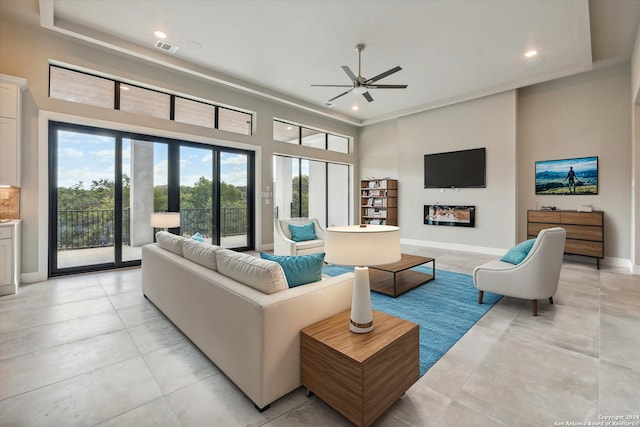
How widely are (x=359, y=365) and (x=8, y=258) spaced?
14.9 ft

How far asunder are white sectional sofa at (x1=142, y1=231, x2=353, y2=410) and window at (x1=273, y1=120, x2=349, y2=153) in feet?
17.3

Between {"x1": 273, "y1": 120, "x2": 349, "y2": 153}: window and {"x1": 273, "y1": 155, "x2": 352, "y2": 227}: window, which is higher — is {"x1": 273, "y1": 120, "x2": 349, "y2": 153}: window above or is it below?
above

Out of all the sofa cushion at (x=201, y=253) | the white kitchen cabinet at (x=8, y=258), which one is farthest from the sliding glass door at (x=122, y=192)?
the sofa cushion at (x=201, y=253)

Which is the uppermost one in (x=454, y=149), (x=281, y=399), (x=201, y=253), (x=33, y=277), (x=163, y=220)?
(x=454, y=149)

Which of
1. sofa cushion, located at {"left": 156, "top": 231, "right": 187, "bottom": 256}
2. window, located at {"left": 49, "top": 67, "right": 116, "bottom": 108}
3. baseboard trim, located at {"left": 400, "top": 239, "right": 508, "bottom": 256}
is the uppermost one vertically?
window, located at {"left": 49, "top": 67, "right": 116, "bottom": 108}

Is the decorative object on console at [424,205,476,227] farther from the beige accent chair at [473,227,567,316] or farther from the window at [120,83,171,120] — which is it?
the window at [120,83,171,120]

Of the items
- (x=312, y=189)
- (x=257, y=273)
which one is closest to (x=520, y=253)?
(x=257, y=273)

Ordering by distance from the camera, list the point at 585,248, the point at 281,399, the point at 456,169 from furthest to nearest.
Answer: the point at 456,169, the point at 585,248, the point at 281,399

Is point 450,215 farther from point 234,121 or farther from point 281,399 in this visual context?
point 281,399

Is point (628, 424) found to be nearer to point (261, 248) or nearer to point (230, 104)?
point (261, 248)

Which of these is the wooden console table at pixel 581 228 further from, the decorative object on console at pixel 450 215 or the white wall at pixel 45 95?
the white wall at pixel 45 95

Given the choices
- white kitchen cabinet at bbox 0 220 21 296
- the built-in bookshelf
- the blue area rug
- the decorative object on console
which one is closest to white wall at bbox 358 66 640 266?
the decorative object on console

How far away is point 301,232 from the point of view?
539 cm

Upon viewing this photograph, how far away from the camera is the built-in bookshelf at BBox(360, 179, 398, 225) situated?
8.02 meters
